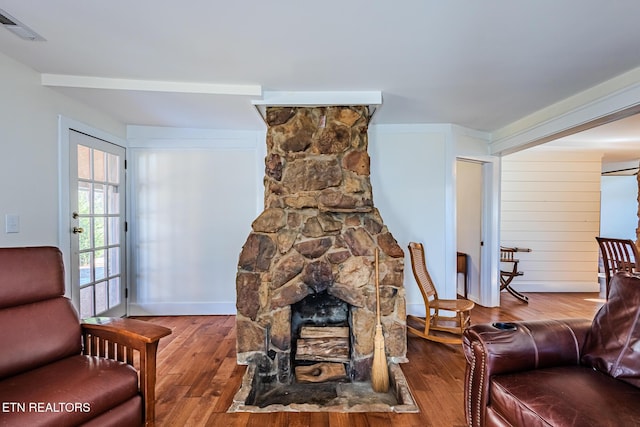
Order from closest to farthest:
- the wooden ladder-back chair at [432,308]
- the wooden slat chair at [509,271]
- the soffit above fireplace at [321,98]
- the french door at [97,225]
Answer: the soffit above fireplace at [321,98] < the french door at [97,225] < the wooden ladder-back chair at [432,308] < the wooden slat chair at [509,271]

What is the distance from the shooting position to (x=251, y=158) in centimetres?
364

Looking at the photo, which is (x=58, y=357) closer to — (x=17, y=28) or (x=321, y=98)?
(x=17, y=28)

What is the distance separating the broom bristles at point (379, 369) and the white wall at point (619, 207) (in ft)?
25.4

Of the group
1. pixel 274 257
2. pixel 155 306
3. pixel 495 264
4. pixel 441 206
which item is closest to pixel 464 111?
pixel 441 206

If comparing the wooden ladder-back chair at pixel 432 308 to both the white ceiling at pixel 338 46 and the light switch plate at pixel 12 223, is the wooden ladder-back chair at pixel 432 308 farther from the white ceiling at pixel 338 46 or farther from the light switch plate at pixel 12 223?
the light switch plate at pixel 12 223

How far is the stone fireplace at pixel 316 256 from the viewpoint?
253 cm

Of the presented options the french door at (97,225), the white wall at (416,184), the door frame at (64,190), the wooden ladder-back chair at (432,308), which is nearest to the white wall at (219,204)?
the white wall at (416,184)

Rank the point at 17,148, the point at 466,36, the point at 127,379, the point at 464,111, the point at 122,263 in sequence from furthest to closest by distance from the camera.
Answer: the point at 122,263, the point at 464,111, the point at 17,148, the point at 466,36, the point at 127,379

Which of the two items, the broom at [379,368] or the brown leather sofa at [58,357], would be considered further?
the broom at [379,368]

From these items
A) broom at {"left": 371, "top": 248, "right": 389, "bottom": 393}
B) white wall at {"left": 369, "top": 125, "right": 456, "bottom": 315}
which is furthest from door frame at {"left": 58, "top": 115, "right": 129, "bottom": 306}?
white wall at {"left": 369, "top": 125, "right": 456, "bottom": 315}

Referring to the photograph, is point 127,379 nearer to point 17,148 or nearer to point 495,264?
point 17,148

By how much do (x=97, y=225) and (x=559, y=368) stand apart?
373 centimetres

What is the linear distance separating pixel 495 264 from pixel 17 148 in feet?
15.9

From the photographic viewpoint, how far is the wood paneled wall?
4.89 meters
